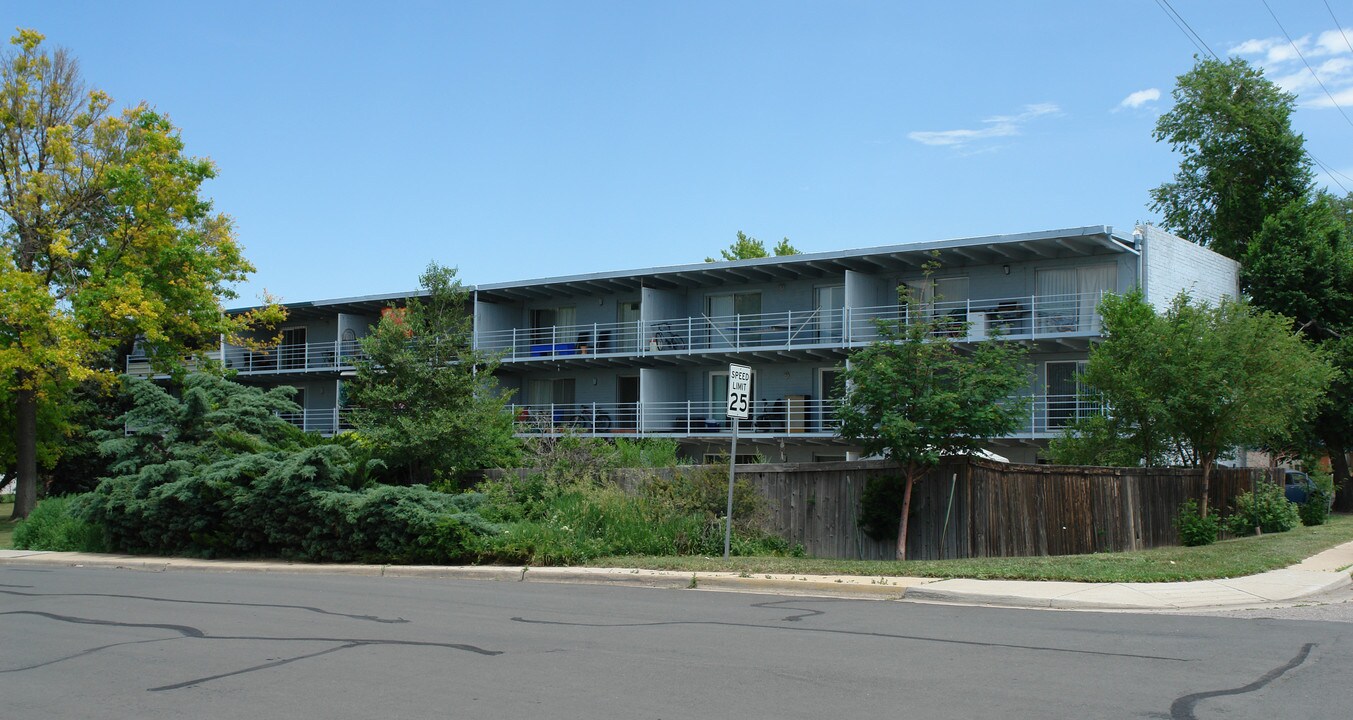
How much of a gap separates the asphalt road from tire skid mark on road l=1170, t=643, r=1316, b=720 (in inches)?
1.1

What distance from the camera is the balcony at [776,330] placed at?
33.1 m

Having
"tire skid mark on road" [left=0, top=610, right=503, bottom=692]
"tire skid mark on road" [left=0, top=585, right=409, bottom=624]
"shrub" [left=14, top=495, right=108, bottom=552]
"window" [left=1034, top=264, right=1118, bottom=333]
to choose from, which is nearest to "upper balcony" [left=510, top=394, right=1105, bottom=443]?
"window" [left=1034, top=264, right=1118, bottom=333]

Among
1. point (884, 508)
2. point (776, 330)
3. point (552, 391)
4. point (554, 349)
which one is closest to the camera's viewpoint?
point (884, 508)

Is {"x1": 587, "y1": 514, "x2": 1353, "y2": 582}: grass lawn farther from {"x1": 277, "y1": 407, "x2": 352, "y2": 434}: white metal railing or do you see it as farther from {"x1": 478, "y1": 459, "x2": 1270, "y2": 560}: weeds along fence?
{"x1": 277, "y1": 407, "x2": 352, "y2": 434}: white metal railing

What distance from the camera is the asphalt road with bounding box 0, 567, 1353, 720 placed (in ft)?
25.0

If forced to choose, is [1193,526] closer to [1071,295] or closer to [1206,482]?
[1206,482]

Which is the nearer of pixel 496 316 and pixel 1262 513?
pixel 1262 513

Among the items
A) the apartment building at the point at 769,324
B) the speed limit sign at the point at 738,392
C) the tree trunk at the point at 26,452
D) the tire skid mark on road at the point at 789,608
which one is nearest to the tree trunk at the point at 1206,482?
the apartment building at the point at 769,324

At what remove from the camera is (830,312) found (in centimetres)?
3691

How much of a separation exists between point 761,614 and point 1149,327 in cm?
1353

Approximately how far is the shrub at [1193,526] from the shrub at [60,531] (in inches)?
836

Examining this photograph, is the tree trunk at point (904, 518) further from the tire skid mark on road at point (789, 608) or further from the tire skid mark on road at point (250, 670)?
the tire skid mark on road at point (250, 670)

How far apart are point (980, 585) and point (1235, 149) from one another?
118ft

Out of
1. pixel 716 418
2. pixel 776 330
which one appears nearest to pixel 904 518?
pixel 776 330
